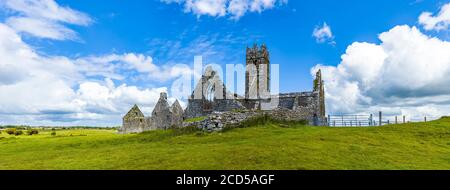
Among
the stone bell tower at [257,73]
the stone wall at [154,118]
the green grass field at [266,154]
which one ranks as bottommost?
the green grass field at [266,154]

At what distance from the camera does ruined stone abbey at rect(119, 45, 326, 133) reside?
4272 centimetres

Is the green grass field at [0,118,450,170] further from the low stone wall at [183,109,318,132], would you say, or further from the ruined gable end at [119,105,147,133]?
the ruined gable end at [119,105,147,133]

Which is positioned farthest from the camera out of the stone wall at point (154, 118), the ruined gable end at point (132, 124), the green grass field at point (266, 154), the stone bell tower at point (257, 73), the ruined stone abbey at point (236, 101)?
the ruined gable end at point (132, 124)

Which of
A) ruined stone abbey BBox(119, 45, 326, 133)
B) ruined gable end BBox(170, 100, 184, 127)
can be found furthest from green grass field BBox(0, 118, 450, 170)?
ruined gable end BBox(170, 100, 184, 127)

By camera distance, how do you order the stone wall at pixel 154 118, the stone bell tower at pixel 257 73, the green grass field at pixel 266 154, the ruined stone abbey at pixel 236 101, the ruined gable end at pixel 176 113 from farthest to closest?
1. the stone wall at pixel 154 118
2. the stone bell tower at pixel 257 73
3. the ruined gable end at pixel 176 113
4. the ruined stone abbey at pixel 236 101
5. the green grass field at pixel 266 154

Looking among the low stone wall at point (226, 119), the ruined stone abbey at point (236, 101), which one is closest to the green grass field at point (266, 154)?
the low stone wall at point (226, 119)

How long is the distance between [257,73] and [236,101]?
8.24 m

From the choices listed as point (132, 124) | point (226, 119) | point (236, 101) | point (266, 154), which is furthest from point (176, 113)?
point (266, 154)

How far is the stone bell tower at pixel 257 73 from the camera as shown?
154 ft

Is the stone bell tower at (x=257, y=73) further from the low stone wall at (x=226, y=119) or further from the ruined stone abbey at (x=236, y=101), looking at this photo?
the low stone wall at (x=226, y=119)
